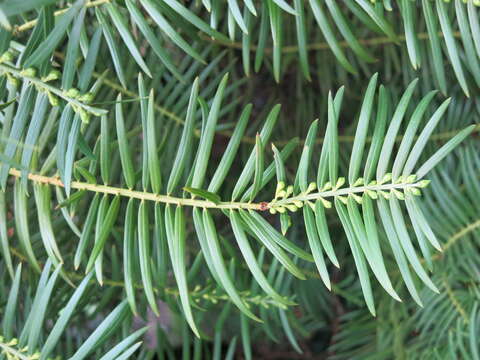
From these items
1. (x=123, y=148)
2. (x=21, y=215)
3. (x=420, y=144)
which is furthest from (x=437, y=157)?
(x=21, y=215)

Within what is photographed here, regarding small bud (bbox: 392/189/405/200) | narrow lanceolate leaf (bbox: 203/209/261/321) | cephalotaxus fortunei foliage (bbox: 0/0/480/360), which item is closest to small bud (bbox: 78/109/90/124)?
cephalotaxus fortunei foliage (bbox: 0/0/480/360)

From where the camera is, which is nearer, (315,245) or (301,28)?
(315,245)

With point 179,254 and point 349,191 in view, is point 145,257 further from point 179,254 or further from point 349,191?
point 349,191

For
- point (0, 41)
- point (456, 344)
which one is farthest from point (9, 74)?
point (456, 344)

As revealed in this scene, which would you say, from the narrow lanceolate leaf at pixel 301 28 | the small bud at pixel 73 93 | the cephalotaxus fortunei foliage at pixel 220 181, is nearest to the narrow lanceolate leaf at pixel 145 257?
the cephalotaxus fortunei foliage at pixel 220 181

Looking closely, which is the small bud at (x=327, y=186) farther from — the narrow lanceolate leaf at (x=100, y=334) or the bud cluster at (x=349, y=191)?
the narrow lanceolate leaf at (x=100, y=334)

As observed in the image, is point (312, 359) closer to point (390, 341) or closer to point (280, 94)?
point (390, 341)

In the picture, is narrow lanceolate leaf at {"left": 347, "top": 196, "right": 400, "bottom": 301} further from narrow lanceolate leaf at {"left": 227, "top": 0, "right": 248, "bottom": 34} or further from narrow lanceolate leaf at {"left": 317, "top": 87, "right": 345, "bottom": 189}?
narrow lanceolate leaf at {"left": 227, "top": 0, "right": 248, "bottom": 34}

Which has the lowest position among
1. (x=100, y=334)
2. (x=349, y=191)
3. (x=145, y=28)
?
(x=100, y=334)
